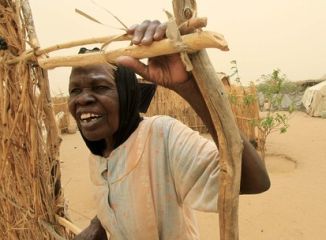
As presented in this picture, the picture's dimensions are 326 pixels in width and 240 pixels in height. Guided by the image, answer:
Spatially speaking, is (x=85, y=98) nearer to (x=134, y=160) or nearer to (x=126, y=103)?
(x=126, y=103)

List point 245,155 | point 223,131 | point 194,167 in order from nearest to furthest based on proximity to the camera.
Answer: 1. point 223,131
2. point 245,155
3. point 194,167

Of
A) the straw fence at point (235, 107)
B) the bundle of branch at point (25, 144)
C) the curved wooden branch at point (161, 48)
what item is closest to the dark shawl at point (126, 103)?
the curved wooden branch at point (161, 48)

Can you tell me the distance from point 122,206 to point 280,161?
5.66 metres

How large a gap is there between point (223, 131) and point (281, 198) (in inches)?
172

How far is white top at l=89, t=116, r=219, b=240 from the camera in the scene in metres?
1.36

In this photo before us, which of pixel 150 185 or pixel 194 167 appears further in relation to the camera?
pixel 150 185

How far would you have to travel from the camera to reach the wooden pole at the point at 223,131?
31.2 inches

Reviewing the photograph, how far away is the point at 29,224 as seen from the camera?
7.09 feet

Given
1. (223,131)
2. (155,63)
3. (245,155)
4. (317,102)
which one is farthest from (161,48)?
(317,102)

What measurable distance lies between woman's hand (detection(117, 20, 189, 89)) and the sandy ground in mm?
2060

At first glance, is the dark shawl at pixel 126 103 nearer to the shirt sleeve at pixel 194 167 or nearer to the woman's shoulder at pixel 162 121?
the woman's shoulder at pixel 162 121

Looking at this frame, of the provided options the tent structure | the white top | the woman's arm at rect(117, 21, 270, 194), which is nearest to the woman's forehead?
the white top

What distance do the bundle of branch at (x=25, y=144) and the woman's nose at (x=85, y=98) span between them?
44cm

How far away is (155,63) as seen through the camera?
3.04 ft
